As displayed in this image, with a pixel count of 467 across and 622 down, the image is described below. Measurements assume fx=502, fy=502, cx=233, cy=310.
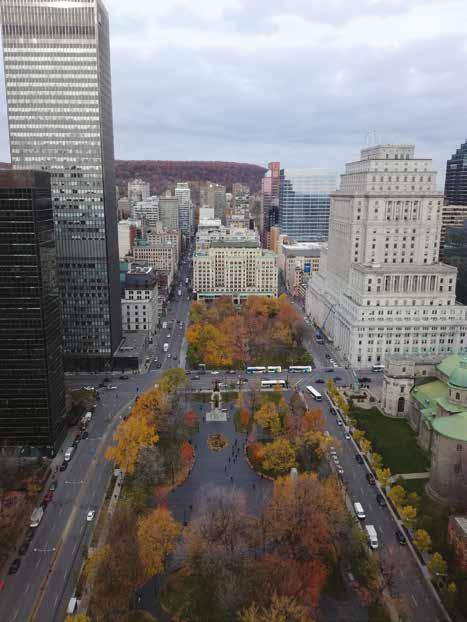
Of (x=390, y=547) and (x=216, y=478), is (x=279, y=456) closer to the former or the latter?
(x=216, y=478)

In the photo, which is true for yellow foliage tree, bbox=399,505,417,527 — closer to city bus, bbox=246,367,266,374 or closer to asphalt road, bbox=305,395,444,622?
asphalt road, bbox=305,395,444,622

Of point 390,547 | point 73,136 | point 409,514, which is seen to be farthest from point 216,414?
point 73,136

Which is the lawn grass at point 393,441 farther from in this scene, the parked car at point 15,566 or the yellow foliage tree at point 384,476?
the parked car at point 15,566

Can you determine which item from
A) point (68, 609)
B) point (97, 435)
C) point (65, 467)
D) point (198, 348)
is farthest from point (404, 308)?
point (68, 609)

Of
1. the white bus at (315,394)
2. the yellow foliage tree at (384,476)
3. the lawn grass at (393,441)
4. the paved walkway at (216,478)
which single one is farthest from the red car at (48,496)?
the white bus at (315,394)

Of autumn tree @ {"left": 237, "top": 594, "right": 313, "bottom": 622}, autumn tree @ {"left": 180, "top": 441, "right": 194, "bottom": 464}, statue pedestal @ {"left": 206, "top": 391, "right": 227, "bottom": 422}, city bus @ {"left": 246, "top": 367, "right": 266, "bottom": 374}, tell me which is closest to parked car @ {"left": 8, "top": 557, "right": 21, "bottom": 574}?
autumn tree @ {"left": 180, "top": 441, "right": 194, "bottom": 464}

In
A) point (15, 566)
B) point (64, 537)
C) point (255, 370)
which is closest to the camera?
point (15, 566)

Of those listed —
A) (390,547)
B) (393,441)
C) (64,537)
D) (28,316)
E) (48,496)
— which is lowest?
(64,537)
